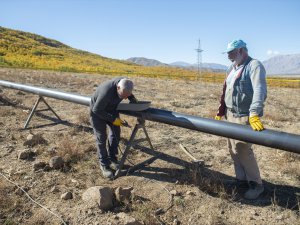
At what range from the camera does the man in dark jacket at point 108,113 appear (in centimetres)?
427

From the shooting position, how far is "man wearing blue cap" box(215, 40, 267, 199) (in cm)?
349

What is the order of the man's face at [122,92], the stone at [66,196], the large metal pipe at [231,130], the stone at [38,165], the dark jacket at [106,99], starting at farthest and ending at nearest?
the stone at [38,165], the dark jacket at [106,99], the man's face at [122,92], the stone at [66,196], the large metal pipe at [231,130]

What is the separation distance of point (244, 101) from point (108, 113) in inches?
77.8

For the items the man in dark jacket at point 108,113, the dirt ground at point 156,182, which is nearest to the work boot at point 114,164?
the man in dark jacket at point 108,113

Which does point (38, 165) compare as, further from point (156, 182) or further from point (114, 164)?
point (156, 182)

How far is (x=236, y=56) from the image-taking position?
379cm

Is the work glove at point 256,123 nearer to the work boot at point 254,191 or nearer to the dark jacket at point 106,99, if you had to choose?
the work boot at point 254,191

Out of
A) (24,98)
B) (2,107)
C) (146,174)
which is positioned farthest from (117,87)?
(24,98)

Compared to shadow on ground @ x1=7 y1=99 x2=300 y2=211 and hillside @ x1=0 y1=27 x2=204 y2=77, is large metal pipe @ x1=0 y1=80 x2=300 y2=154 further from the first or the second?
hillside @ x1=0 y1=27 x2=204 y2=77

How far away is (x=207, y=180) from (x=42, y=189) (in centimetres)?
236

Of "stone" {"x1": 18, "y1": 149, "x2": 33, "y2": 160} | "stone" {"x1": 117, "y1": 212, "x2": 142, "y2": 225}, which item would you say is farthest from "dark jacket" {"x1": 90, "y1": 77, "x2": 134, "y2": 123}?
"stone" {"x1": 18, "y1": 149, "x2": 33, "y2": 160}

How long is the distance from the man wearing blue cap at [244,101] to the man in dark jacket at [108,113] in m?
1.41

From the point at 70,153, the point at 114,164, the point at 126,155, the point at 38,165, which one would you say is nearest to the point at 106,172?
the point at 114,164

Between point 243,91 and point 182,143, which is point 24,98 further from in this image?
point 243,91
